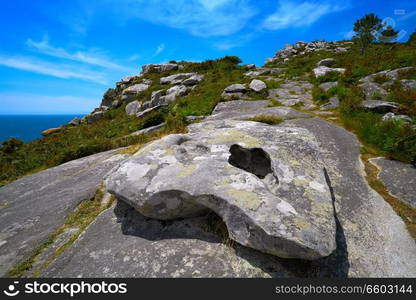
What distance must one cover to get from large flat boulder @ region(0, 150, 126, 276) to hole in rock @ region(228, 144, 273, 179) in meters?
4.64

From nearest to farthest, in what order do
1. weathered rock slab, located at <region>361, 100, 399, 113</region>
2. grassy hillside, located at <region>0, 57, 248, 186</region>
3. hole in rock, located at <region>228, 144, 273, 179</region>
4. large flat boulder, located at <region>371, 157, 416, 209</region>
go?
1. large flat boulder, located at <region>371, 157, 416, 209</region>
2. hole in rock, located at <region>228, 144, 273, 179</region>
3. weathered rock slab, located at <region>361, 100, 399, 113</region>
4. grassy hillside, located at <region>0, 57, 248, 186</region>

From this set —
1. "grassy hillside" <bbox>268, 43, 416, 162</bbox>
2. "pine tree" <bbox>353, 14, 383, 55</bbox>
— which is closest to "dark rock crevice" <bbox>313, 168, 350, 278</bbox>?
"grassy hillside" <bbox>268, 43, 416, 162</bbox>

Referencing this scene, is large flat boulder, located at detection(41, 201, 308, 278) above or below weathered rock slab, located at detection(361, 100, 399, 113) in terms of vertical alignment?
below

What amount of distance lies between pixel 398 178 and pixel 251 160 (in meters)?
4.62

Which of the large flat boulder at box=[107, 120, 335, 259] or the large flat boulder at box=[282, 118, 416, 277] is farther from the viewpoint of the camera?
the large flat boulder at box=[282, 118, 416, 277]

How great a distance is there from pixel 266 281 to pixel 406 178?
591cm

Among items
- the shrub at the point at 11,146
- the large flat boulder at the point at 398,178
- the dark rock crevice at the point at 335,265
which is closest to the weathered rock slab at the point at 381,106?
the large flat boulder at the point at 398,178

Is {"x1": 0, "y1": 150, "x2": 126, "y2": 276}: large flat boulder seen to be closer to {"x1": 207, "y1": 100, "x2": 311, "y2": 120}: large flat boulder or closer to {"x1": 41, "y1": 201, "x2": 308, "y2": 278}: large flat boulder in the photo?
{"x1": 41, "y1": 201, "x2": 308, "y2": 278}: large flat boulder

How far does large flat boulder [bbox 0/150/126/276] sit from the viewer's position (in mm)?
4727

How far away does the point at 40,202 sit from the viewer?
20.5 ft

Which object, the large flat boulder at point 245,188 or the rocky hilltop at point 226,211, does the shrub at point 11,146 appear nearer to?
the rocky hilltop at point 226,211

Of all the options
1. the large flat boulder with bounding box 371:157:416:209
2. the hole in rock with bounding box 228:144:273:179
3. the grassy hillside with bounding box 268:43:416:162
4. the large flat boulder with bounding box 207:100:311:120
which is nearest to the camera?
the large flat boulder with bounding box 371:157:416:209

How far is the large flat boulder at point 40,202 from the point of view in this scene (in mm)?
4727

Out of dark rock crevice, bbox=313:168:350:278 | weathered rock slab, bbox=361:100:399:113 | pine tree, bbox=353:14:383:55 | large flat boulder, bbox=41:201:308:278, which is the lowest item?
dark rock crevice, bbox=313:168:350:278
